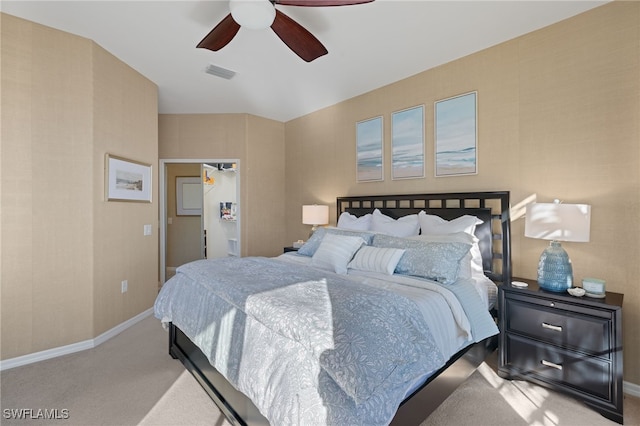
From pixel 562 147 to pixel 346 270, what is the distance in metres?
2.06

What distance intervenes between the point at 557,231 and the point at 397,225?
134 cm

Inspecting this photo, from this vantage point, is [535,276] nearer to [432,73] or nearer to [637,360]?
[637,360]

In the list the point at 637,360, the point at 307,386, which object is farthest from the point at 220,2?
the point at 637,360

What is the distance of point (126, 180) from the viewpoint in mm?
3344

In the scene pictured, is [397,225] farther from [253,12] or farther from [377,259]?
[253,12]

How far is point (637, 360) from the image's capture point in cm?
215

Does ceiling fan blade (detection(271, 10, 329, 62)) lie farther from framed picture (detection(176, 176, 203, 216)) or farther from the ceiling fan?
framed picture (detection(176, 176, 203, 216))

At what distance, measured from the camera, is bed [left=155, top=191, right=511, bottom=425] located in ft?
4.04

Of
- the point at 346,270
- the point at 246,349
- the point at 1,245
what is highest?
the point at 1,245

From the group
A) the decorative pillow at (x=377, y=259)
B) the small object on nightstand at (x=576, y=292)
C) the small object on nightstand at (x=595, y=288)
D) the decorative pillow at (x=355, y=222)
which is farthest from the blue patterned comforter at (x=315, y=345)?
the decorative pillow at (x=355, y=222)

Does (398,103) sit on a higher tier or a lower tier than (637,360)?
higher

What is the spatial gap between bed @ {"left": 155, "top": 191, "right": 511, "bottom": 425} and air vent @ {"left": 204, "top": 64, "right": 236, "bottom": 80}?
2.16 meters

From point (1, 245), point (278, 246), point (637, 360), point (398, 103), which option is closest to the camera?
point (637, 360)

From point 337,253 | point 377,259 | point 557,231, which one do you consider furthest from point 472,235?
point 337,253
